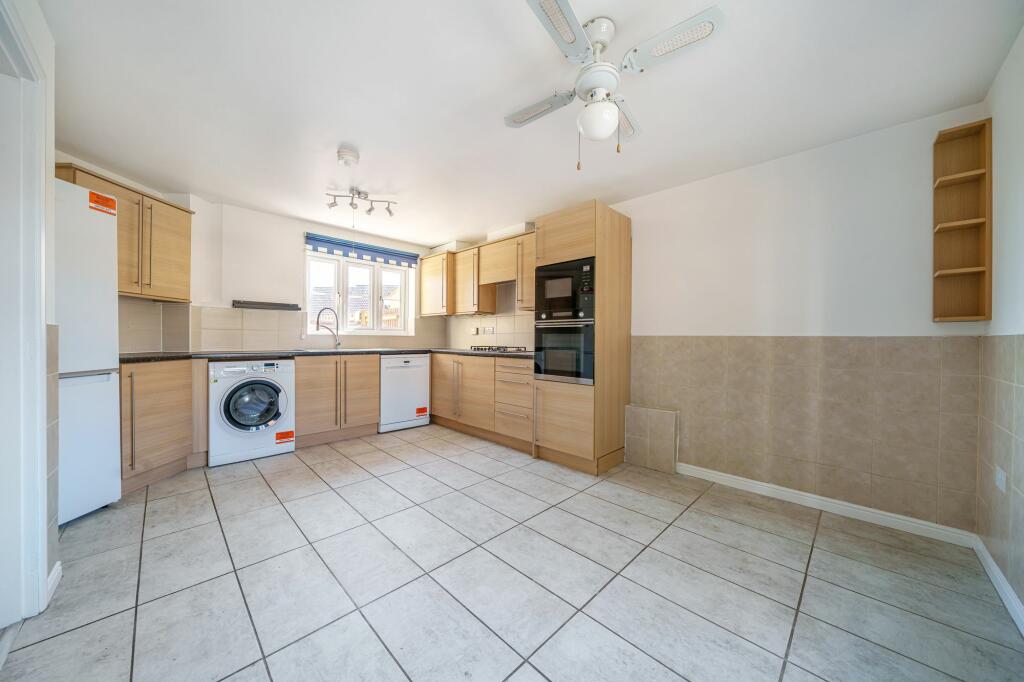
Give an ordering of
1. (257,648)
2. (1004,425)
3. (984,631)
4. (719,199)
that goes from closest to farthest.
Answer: (257,648), (984,631), (1004,425), (719,199)

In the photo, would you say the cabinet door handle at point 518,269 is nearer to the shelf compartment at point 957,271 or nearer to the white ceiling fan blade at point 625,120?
the white ceiling fan blade at point 625,120

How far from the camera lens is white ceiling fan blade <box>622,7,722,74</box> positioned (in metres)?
1.23

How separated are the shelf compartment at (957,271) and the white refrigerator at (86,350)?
4673mm

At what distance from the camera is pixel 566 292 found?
3.10 m

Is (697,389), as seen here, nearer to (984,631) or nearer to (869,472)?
(869,472)

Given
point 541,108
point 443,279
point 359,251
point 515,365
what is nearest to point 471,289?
point 443,279

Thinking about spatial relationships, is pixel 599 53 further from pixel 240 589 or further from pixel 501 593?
pixel 240 589

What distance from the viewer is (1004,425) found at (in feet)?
5.40

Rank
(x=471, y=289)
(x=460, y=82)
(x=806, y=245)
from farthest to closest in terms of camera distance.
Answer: (x=471, y=289), (x=806, y=245), (x=460, y=82)

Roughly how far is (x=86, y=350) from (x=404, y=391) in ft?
8.15

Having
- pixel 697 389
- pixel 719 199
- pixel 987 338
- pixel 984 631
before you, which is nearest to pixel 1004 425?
pixel 987 338

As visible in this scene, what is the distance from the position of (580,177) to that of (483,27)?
5.20ft

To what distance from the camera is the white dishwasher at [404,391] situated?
403 centimetres

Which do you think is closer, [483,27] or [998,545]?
[483,27]
